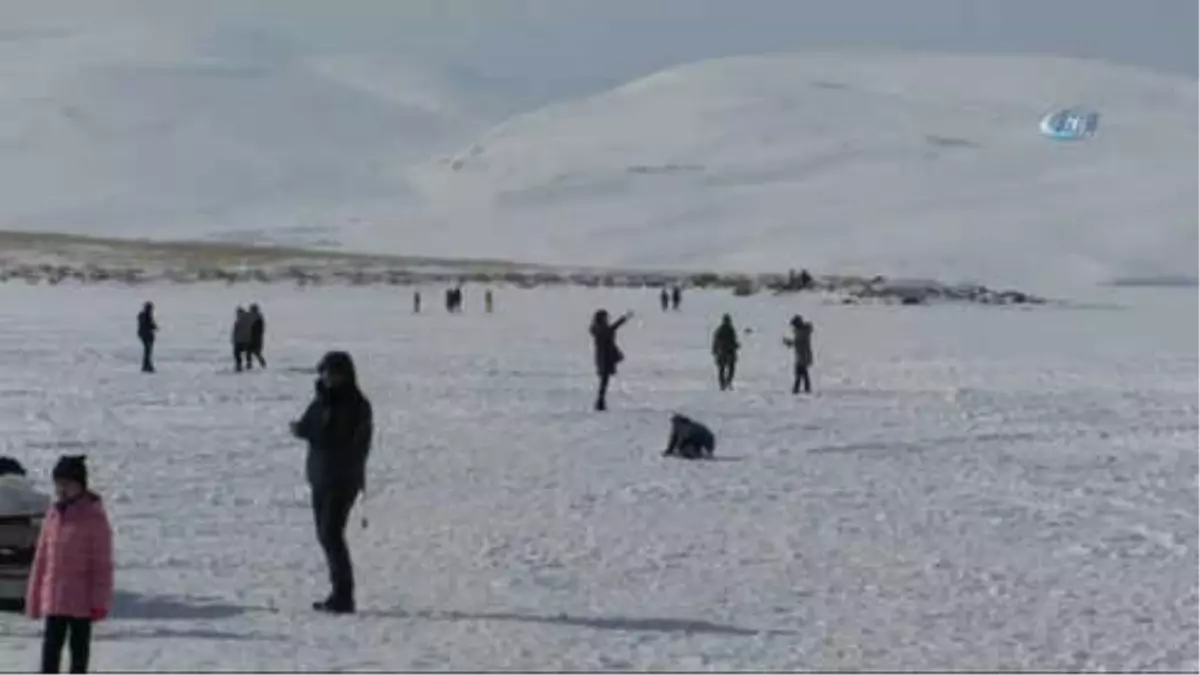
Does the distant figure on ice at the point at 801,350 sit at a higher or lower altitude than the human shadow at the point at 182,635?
higher

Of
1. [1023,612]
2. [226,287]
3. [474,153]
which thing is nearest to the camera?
[1023,612]

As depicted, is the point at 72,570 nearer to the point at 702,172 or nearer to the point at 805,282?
the point at 805,282

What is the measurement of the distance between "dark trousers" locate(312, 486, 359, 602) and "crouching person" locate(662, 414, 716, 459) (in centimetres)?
805

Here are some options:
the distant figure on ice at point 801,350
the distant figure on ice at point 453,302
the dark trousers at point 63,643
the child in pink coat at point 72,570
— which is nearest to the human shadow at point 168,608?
the child in pink coat at point 72,570

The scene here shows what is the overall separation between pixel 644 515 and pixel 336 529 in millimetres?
4538

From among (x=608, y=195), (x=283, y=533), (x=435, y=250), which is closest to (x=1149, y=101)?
(x=608, y=195)

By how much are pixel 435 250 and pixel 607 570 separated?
116 metres

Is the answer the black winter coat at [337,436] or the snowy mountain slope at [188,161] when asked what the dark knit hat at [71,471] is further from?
the snowy mountain slope at [188,161]

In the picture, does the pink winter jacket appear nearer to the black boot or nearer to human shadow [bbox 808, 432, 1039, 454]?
the black boot

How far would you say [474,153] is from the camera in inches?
6629

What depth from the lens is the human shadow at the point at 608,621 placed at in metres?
10.2

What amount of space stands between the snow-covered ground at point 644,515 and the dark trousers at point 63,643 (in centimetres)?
40

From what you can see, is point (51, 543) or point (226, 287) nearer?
point (51, 543)

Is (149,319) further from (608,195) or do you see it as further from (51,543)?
(608,195)
